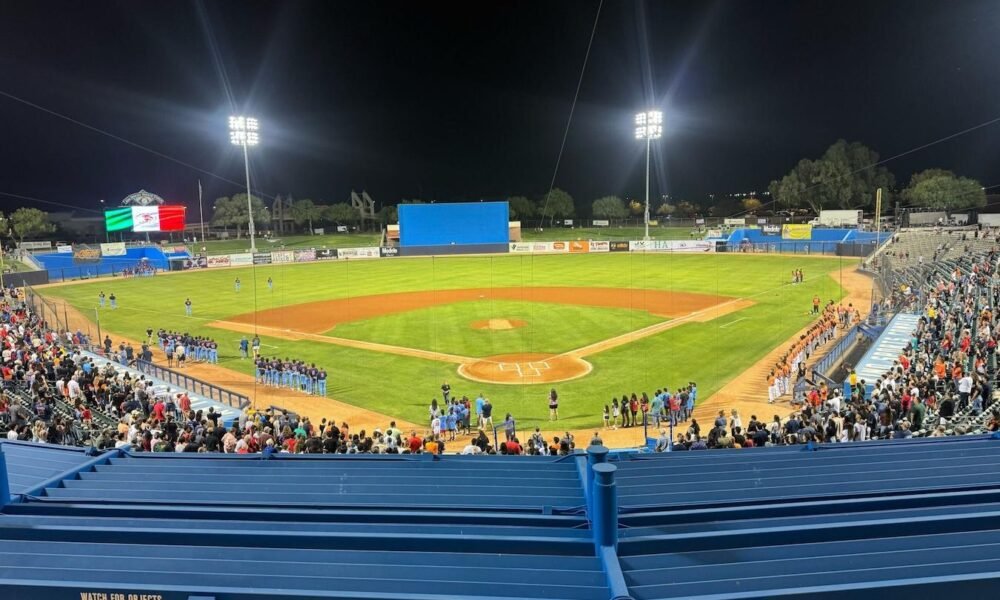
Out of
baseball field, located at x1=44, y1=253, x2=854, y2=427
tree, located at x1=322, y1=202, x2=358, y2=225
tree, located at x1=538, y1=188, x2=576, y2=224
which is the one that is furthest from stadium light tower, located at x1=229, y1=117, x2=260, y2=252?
tree, located at x1=538, y1=188, x2=576, y2=224

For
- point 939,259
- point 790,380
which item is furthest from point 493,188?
point 790,380

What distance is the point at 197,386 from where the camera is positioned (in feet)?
76.2

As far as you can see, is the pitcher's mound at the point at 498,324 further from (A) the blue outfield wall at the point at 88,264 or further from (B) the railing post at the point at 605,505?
(A) the blue outfield wall at the point at 88,264

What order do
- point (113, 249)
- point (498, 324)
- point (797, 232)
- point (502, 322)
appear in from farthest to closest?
1. point (797, 232)
2. point (113, 249)
3. point (502, 322)
4. point (498, 324)

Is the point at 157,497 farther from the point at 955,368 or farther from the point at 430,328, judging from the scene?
the point at 430,328

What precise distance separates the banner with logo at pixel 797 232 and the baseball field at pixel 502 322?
28.3 ft

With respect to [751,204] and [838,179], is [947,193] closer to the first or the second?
[838,179]

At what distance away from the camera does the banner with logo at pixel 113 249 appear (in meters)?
63.6

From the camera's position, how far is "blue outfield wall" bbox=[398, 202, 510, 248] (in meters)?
80.0

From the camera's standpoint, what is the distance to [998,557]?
3.82 m

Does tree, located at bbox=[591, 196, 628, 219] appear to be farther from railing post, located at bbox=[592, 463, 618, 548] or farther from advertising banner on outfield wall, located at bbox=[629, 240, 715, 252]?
railing post, located at bbox=[592, 463, 618, 548]

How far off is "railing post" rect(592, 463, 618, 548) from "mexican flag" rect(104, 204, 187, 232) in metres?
74.8

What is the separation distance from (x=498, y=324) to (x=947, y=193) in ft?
221

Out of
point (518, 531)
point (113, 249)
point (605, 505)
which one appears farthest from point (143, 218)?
point (605, 505)
